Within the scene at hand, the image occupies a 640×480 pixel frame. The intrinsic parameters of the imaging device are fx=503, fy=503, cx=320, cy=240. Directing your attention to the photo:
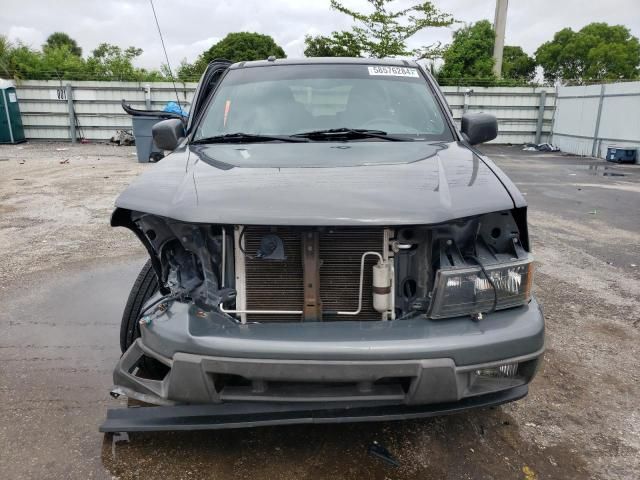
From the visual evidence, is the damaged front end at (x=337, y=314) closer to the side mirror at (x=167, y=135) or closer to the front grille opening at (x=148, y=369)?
the front grille opening at (x=148, y=369)

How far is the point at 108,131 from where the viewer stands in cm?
1739

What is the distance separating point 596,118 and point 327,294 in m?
16.1

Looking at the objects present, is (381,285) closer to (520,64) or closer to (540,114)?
(540,114)

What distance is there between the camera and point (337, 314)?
6.74 ft

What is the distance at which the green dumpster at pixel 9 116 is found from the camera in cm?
1598

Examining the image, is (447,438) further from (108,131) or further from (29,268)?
(108,131)

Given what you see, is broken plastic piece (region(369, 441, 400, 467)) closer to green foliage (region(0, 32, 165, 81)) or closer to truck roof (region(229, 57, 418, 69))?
truck roof (region(229, 57, 418, 69))

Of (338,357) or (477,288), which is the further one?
(477,288)

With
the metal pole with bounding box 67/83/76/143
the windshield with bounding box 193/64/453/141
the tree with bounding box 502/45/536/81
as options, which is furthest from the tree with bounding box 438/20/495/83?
the tree with bounding box 502/45/536/81

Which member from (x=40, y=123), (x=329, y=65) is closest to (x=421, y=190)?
(x=329, y=65)

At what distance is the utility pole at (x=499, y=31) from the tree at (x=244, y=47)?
54.0 feet

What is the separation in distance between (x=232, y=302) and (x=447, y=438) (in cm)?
121

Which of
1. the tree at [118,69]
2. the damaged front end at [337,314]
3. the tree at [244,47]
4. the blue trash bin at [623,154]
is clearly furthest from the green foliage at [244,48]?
the damaged front end at [337,314]

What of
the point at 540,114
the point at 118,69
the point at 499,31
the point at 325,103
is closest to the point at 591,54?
the point at 499,31
